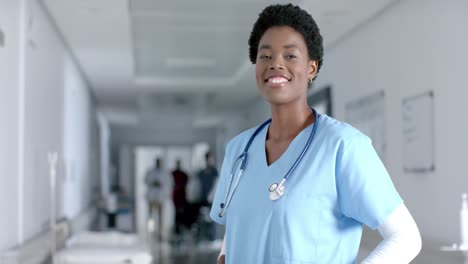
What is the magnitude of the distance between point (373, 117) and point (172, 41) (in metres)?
3.03

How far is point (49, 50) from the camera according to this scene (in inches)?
234

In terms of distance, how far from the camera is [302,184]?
1.13 metres

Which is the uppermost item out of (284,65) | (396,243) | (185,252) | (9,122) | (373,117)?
(373,117)

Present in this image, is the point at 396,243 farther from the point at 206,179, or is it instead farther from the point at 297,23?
the point at 206,179

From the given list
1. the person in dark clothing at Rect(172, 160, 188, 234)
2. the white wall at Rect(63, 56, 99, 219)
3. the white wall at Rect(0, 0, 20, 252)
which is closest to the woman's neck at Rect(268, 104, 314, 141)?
the white wall at Rect(0, 0, 20, 252)

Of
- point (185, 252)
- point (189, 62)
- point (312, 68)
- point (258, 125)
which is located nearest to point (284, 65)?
point (312, 68)

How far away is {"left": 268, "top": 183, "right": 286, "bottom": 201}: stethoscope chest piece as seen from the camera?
114 centimetres

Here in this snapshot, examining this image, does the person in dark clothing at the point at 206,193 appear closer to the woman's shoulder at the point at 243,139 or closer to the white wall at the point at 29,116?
the white wall at the point at 29,116

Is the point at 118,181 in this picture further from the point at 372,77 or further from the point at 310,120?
the point at 310,120

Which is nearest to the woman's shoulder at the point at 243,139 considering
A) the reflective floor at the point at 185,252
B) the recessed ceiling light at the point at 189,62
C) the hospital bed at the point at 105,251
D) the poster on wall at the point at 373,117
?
the hospital bed at the point at 105,251

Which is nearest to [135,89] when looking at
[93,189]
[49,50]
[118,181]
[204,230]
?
[93,189]

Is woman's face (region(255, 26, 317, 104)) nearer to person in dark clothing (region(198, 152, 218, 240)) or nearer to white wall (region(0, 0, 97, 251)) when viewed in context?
white wall (region(0, 0, 97, 251))

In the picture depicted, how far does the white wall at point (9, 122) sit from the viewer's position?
3855 mm

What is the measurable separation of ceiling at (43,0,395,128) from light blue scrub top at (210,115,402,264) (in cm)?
422
